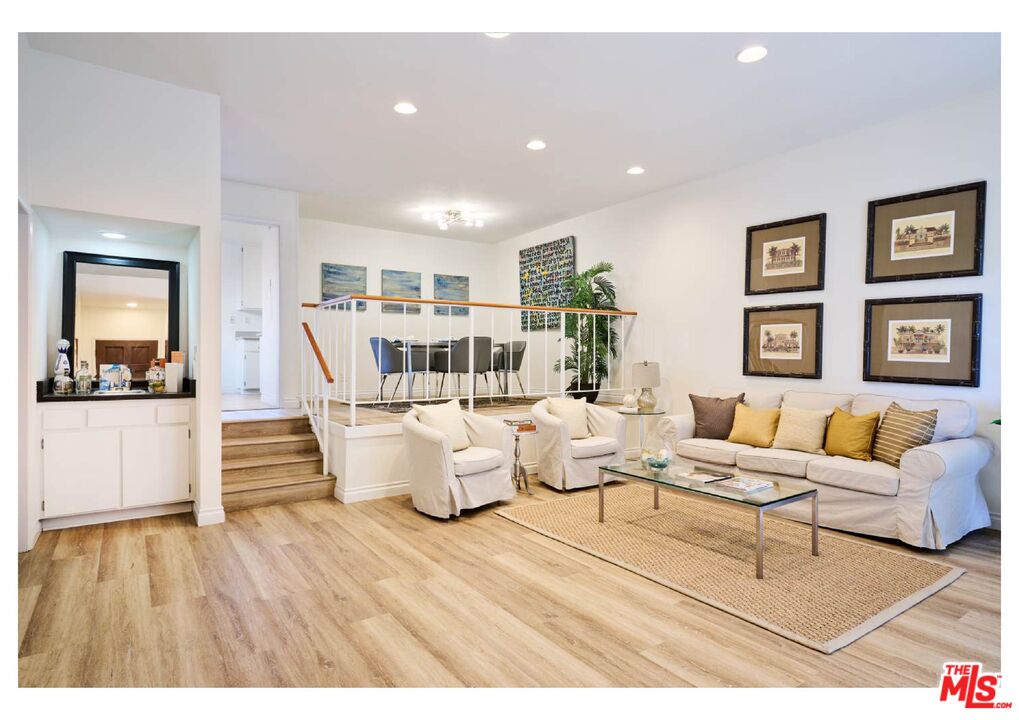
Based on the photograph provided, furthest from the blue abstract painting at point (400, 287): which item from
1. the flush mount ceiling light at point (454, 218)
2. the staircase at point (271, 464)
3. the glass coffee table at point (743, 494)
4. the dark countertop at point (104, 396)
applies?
the glass coffee table at point (743, 494)

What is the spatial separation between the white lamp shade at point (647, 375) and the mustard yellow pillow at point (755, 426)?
1.11 m

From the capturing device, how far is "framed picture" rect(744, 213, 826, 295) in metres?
4.90

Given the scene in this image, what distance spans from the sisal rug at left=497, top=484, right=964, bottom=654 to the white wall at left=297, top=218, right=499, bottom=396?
4474mm

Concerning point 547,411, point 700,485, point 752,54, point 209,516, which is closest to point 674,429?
point 547,411

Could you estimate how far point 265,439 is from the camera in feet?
16.5

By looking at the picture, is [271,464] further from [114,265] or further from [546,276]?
[546,276]

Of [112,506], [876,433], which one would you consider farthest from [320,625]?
[876,433]

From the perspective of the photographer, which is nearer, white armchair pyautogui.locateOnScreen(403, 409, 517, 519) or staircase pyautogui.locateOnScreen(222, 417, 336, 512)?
white armchair pyautogui.locateOnScreen(403, 409, 517, 519)

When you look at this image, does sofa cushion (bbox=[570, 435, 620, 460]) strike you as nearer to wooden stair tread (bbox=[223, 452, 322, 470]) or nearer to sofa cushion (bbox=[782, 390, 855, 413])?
sofa cushion (bbox=[782, 390, 855, 413])

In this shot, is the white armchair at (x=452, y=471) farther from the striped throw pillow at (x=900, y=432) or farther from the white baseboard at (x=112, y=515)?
the striped throw pillow at (x=900, y=432)

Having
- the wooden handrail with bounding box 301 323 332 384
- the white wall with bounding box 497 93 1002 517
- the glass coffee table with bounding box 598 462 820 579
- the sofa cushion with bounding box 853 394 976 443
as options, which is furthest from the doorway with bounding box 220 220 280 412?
the sofa cushion with bounding box 853 394 976 443

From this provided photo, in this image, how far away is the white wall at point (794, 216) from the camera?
3924mm

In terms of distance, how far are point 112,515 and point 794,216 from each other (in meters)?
6.15
